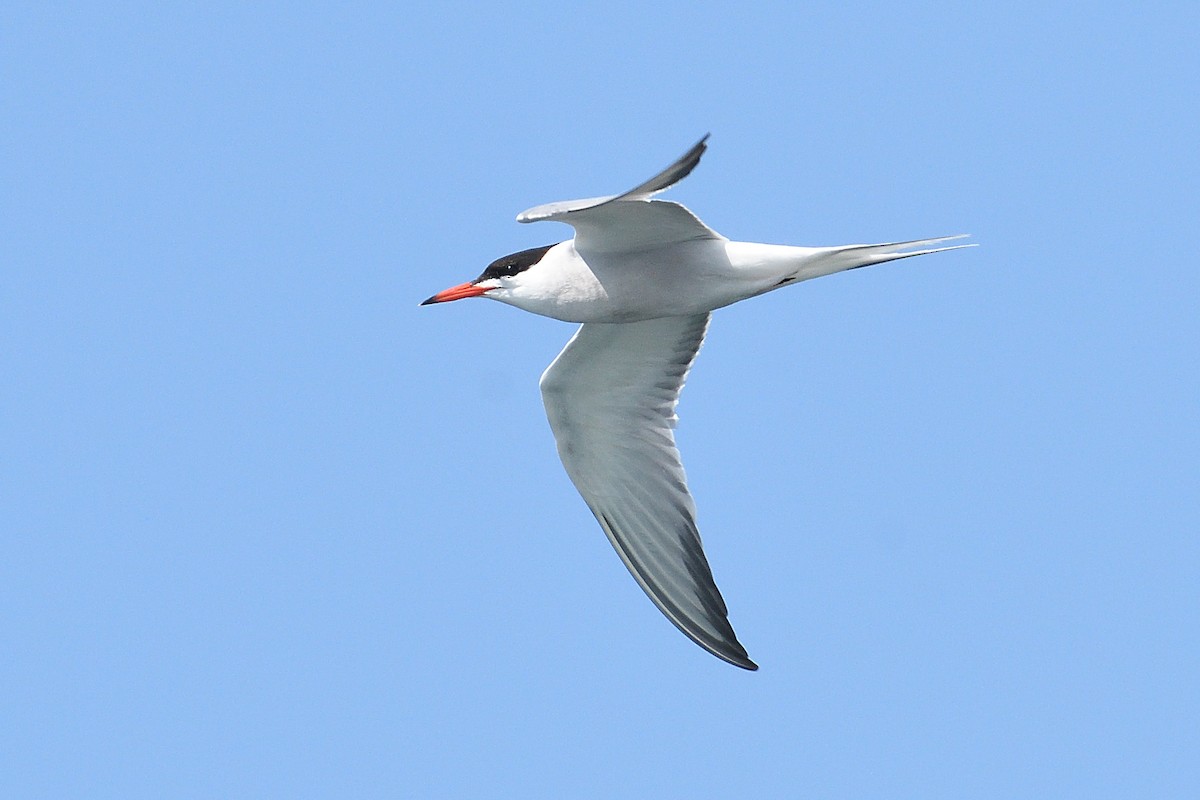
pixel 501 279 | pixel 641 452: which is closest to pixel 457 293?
pixel 501 279

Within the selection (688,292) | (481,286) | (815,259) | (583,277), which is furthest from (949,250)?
(481,286)

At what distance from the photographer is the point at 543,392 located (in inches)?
424

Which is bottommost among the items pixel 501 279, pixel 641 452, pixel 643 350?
pixel 641 452

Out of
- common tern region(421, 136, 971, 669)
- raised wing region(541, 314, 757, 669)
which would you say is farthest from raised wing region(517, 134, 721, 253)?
raised wing region(541, 314, 757, 669)

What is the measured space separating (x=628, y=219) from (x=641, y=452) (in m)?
2.57

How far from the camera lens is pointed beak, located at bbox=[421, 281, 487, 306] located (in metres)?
9.46

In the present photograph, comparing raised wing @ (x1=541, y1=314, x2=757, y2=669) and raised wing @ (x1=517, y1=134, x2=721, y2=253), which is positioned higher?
raised wing @ (x1=517, y1=134, x2=721, y2=253)

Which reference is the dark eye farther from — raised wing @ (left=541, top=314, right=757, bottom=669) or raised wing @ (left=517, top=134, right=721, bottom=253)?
raised wing @ (left=541, top=314, right=757, bottom=669)

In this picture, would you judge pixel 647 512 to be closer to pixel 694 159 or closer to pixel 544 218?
pixel 544 218

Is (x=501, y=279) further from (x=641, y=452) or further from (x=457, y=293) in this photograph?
(x=641, y=452)

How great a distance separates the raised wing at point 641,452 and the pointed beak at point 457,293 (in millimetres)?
1128

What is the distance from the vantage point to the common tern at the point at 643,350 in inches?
355

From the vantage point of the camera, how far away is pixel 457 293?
31.2 feet

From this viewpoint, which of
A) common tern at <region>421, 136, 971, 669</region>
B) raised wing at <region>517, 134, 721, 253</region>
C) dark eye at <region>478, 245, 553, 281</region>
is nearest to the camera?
raised wing at <region>517, 134, 721, 253</region>
